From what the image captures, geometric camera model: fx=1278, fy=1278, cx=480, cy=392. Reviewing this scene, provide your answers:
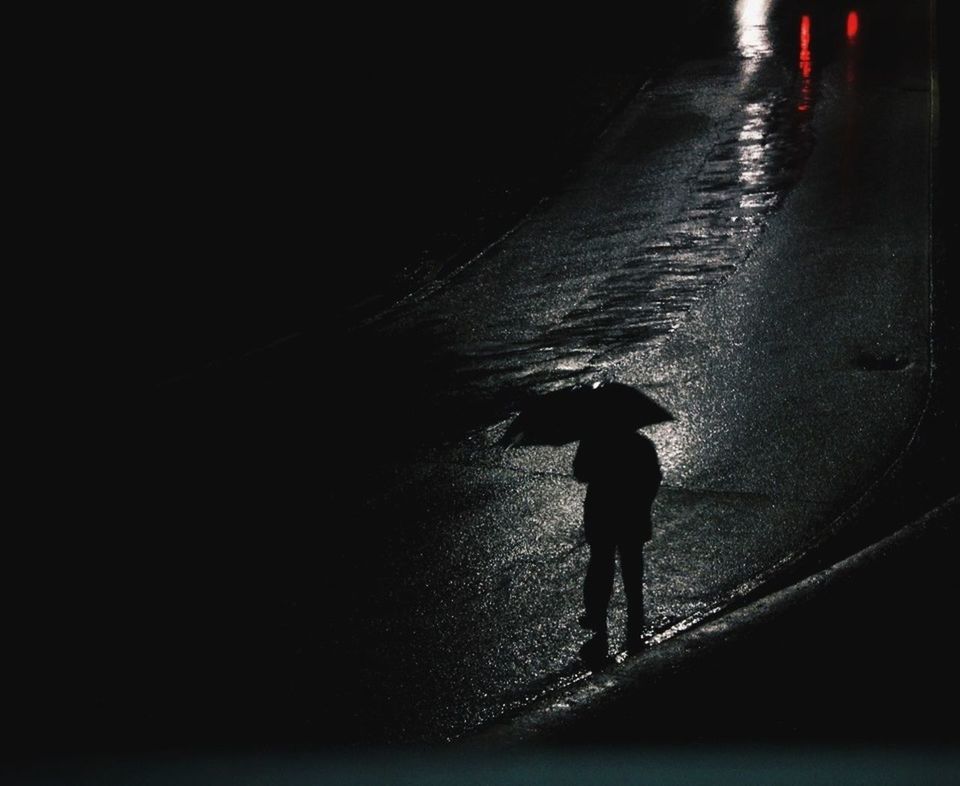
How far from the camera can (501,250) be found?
17.5 metres

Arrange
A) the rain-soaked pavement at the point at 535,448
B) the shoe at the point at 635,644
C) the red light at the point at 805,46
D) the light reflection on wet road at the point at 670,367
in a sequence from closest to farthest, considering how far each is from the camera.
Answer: the shoe at the point at 635,644
the rain-soaked pavement at the point at 535,448
the light reflection on wet road at the point at 670,367
the red light at the point at 805,46

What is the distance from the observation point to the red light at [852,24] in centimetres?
3058

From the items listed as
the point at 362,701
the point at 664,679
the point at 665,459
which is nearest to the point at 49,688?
the point at 362,701

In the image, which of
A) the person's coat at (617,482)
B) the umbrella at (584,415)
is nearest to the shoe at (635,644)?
the person's coat at (617,482)

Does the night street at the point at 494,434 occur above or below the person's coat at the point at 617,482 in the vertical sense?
below

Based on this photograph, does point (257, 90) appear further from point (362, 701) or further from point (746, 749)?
point (746, 749)

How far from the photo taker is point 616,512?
24.7ft

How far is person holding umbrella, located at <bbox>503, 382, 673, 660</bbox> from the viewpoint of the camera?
24.0 feet

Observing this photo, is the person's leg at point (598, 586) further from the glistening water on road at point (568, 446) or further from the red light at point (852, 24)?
the red light at point (852, 24)

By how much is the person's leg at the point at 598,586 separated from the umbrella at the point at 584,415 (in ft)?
2.57

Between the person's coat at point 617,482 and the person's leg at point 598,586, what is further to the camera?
the person's leg at point 598,586

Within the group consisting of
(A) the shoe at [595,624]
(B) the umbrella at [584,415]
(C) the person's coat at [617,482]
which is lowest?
(A) the shoe at [595,624]

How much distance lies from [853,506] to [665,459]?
1638mm

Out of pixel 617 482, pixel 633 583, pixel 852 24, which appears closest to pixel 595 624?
pixel 633 583
